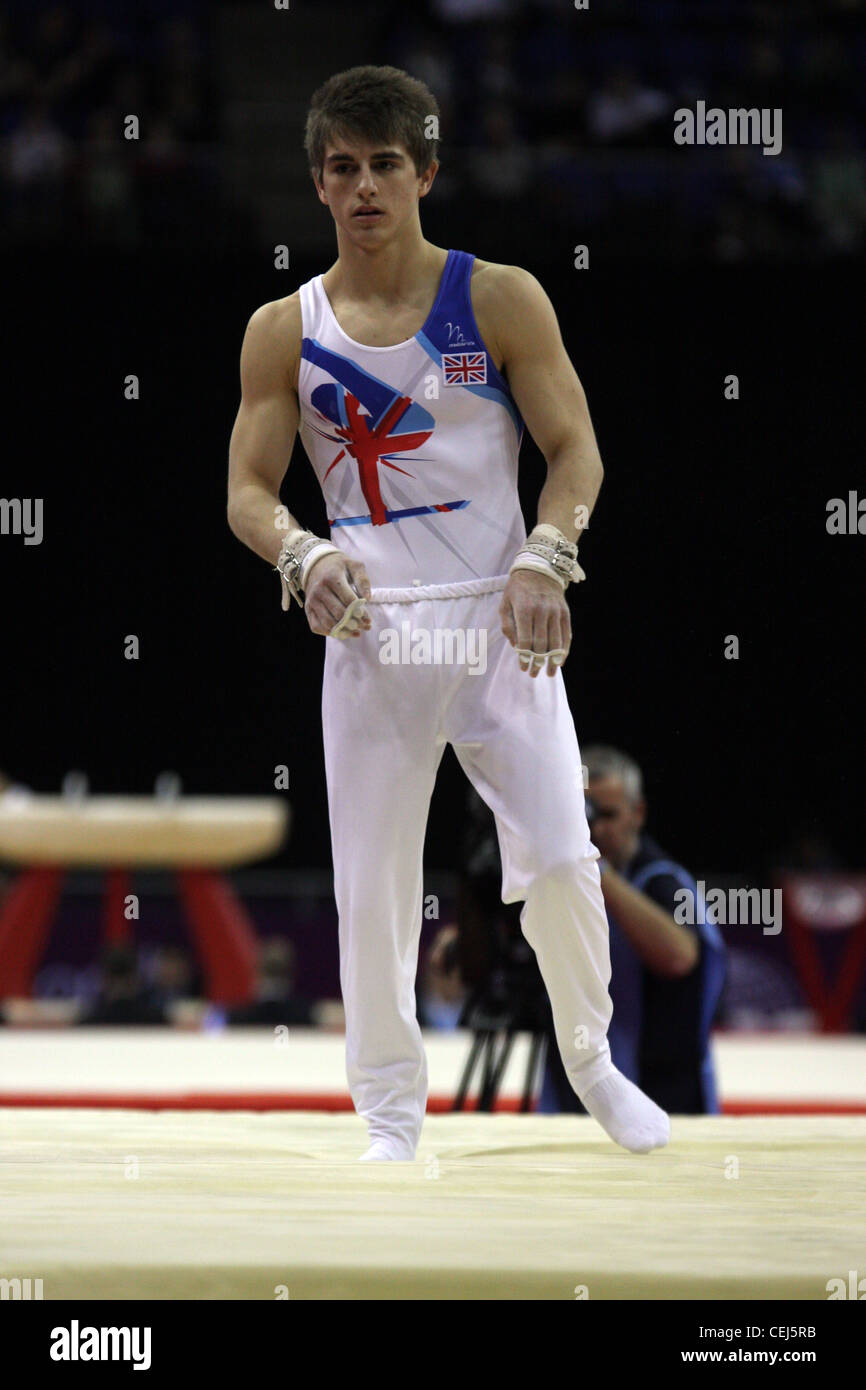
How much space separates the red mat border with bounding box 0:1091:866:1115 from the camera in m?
4.10

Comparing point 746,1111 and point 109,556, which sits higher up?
point 109,556

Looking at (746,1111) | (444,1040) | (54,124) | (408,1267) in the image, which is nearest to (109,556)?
(54,124)

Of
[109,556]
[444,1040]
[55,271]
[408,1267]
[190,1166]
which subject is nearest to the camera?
[408,1267]

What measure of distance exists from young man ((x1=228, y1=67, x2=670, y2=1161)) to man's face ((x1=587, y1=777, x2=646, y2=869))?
1042 mm

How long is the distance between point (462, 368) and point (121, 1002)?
461 centimetres

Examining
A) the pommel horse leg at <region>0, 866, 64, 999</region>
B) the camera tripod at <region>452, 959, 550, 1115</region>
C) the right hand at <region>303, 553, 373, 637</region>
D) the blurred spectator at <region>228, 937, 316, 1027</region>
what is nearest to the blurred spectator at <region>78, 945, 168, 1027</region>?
the blurred spectator at <region>228, 937, 316, 1027</region>

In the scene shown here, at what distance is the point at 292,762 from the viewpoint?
8094 mm

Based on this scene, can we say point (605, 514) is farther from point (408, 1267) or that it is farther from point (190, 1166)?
point (408, 1267)

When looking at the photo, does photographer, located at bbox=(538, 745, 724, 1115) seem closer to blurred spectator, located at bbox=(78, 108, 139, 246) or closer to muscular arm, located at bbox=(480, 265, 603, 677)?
muscular arm, located at bbox=(480, 265, 603, 677)

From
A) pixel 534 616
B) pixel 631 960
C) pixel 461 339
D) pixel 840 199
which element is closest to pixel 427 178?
pixel 461 339

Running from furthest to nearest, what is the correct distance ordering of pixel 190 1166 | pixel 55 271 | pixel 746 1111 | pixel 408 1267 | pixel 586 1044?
pixel 55 271, pixel 746 1111, pixel 586 1044, pixel 190 1166, pixel 408 1267

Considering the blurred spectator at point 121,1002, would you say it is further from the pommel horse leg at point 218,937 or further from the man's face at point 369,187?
the man's face at point 369,187

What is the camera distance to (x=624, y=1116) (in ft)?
7.80
